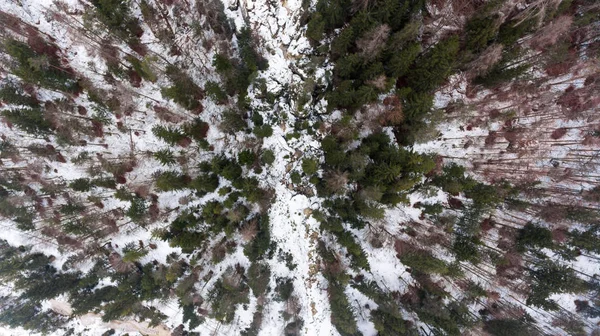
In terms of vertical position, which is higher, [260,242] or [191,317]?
[260,242]

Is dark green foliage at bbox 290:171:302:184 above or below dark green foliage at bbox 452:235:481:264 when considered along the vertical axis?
below

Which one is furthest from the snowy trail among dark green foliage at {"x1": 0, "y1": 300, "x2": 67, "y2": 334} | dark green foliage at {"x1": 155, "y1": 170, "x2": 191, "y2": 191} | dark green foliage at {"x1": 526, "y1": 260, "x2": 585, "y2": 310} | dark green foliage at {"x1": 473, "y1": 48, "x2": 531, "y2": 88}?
dark green foliage at {"x1": 0, "y1": 300, "x2": 67, "y2": 334}

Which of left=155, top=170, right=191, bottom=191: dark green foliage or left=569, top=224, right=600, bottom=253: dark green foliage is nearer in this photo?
left=155, top=170, right=191, bottom=191: dark green foliage

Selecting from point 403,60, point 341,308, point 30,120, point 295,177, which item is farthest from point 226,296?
point 403,60

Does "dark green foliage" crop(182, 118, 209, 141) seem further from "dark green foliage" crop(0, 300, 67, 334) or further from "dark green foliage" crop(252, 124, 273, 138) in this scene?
"dark green foliage" crop(0, 300, 67, 334)

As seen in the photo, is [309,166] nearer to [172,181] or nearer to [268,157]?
[268,157]

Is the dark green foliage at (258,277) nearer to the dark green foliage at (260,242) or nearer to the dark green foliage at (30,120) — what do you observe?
the dark green foliage at (260,242)

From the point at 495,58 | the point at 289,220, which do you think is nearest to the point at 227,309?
the point at 289,220

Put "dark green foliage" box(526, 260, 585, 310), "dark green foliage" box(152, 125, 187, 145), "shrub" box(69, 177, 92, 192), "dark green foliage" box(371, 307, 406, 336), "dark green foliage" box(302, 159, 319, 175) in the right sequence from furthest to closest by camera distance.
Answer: "dark green foliage" box(371, 307, 406, 336), "shrub" box(69, 177, 92, 192), "dark green foliage" box(526, 260, 585, 310), "dark green foliage" box(302, 159, 319, 175), "dark green foliage" box(152, 125, 187, 145)
